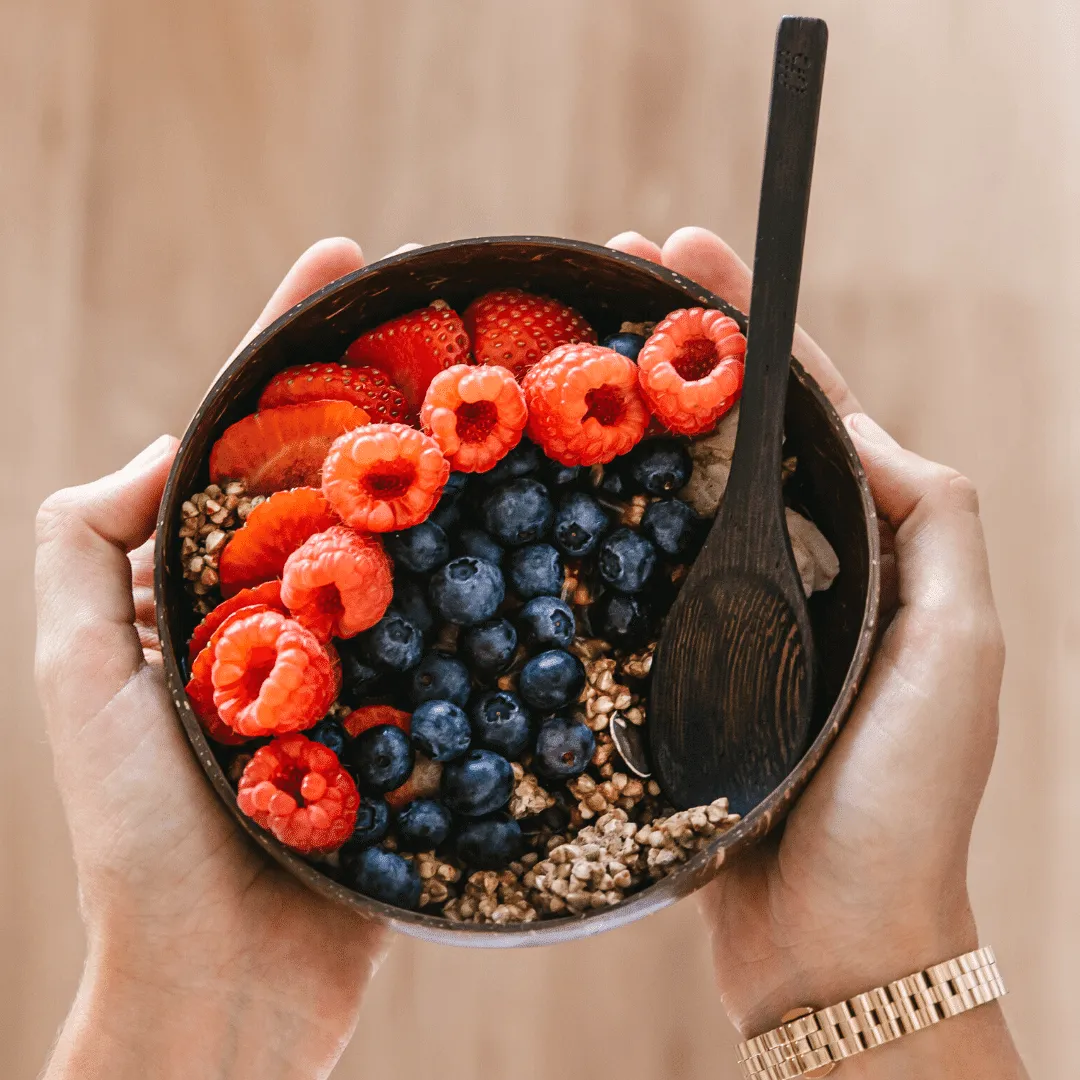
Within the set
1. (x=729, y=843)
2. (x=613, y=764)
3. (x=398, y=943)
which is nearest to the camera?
(x=729, y=843)

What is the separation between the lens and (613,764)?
2.90ft

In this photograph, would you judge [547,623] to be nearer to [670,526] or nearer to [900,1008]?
[670,526]

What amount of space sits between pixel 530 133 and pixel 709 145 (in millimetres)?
198

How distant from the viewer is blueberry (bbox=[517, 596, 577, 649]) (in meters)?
0.85

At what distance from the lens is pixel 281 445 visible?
2.89 ft

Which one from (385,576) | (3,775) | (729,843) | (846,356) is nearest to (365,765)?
(385,576)

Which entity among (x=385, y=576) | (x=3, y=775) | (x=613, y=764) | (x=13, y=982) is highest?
(x=385, y=576)

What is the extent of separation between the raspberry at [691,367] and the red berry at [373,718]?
289 millimetres

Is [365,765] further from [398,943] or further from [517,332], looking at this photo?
[398,943]

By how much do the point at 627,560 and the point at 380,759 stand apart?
226 millimetres

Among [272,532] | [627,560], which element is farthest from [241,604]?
[627,560]

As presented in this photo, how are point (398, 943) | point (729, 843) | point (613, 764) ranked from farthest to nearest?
1. point (398, 943)
2. point (613, 764)
3. point (729, 843)

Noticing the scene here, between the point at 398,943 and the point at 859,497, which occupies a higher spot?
the point at 859,497

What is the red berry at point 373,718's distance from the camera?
855 millimetres
